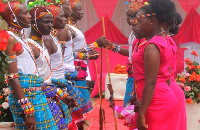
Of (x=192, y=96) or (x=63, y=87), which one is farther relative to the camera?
(x=192, y=96)

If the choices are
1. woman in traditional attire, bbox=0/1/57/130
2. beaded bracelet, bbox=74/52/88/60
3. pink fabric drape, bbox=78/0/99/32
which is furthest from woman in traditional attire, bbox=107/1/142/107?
pink fabric drape, bbox=78/0/99/32

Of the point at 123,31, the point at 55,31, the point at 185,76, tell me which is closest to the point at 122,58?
the point at 123,31

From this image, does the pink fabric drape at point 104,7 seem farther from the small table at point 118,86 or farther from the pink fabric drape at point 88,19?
the small table at point 118,86

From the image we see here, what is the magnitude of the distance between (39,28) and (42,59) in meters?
0.36

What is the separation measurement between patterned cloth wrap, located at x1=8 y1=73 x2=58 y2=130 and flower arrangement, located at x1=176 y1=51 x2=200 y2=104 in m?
2.52

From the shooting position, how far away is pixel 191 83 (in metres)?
5.07

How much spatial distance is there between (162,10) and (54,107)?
1.63m

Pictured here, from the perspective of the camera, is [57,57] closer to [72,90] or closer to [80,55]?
[72,90]

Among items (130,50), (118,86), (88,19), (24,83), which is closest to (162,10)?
(24,83)

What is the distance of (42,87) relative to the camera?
3373 mm

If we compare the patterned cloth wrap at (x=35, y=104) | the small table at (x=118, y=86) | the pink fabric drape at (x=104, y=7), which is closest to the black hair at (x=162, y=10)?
the patterned cloth wrap at (x=35, y=104)

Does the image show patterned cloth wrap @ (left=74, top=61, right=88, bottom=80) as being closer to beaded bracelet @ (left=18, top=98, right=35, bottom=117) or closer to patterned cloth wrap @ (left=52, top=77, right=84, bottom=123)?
patterned cloth wrap @ (left=52, top=77, right=84, bottom=123)

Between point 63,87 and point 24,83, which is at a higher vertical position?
point 24,83

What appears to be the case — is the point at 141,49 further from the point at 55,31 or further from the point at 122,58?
the point at 122,58
